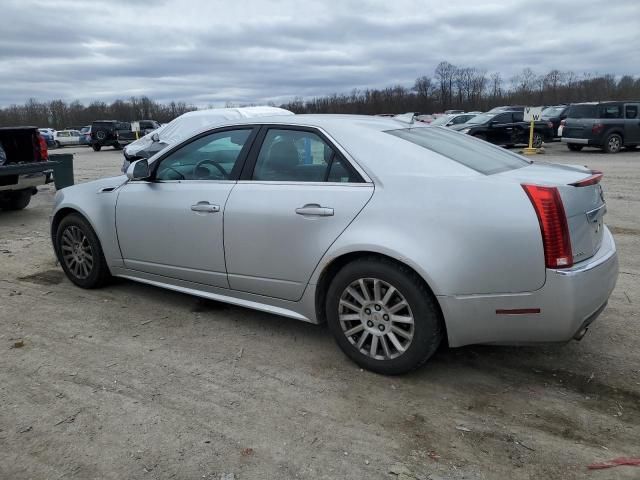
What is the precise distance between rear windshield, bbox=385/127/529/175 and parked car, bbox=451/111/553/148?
1778 centimetres

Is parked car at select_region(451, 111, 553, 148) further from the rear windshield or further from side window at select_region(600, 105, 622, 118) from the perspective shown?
the rear windshield

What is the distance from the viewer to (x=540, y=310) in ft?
9.64

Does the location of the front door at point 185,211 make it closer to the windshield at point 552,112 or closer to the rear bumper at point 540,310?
the rear bumper at point 540,310

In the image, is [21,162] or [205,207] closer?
[205,207]

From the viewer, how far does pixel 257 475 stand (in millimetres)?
2543

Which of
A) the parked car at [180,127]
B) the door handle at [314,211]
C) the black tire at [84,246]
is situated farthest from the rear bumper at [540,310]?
the parked car at [180,127]

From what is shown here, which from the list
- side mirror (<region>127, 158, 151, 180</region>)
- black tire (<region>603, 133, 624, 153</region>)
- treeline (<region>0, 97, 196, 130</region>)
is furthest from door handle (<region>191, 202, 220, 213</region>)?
treeline (<region>0, 97, 196, 130</region>)

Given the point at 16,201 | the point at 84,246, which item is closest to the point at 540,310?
the point at 84,246

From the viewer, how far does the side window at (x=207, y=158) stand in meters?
4.09

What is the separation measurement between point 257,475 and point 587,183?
237cm

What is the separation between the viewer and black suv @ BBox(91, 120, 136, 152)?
106ft

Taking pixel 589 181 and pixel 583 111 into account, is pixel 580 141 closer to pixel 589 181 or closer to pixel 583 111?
pixel 583 111

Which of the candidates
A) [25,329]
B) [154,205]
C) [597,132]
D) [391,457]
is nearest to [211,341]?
[154,205]

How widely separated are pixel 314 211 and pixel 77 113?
251 ft
